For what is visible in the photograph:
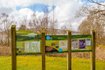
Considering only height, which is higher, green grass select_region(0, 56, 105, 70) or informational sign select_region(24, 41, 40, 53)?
informational sign select_region(24, 41, 40, 53)

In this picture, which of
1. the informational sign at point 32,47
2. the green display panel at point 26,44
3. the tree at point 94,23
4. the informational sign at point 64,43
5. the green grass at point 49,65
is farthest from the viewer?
the tree at point 94,23

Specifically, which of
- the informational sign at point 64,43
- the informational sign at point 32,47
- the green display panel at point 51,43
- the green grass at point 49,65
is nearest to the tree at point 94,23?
the green grass at point 49,65

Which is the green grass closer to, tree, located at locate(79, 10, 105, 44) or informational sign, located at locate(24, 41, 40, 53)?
informational sign, located at locate(24, 41, 40, 53)

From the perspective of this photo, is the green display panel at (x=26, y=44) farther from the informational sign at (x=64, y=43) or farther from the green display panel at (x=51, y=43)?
the informational sign at (x=64, y=43)

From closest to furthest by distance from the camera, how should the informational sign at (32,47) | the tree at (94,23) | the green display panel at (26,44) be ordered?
the green display panel at (26,44) < the informational sign at (32,47) < the tree at (94,23)

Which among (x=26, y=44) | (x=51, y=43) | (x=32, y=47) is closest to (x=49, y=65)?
(x=51, y=43)

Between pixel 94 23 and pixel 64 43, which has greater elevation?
pixel 94 23

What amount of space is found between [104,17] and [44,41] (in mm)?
11081

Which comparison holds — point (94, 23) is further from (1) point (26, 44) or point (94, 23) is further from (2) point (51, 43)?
(1) point (26, 44)

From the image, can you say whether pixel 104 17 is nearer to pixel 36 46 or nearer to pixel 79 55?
pixel 79 55

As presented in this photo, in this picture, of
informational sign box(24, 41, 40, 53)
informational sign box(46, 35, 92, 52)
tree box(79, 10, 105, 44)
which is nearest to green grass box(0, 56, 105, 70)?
informational sign box(46, 35, 92, 52)

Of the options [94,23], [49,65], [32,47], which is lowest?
[49,65]

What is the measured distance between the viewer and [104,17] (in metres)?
20.7

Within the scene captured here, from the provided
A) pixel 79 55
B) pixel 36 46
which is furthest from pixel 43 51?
pixel 79 55
